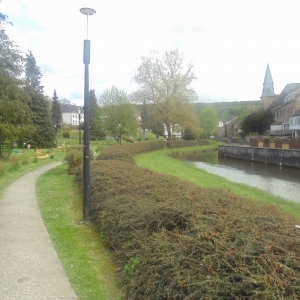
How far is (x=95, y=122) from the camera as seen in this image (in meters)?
52.5

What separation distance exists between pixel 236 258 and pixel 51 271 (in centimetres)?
284

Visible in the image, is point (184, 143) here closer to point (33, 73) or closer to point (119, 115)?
point (119, 115)

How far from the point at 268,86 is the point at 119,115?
49418 millimetres

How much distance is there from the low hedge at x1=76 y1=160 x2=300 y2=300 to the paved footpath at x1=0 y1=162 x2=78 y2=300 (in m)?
0.89

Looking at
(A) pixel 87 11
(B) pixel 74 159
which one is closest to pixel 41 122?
(B) pixel 74 159

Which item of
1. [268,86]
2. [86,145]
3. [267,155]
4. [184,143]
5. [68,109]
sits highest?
[268,86]

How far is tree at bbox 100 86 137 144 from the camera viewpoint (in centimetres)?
4522

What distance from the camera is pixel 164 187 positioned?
588cm

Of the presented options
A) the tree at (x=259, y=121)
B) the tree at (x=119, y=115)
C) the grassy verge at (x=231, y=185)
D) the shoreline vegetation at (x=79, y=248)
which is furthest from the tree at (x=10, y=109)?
the tree at (x=259, y=121)

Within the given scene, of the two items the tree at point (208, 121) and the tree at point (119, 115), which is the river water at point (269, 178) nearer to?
the tree at point (119, 115)

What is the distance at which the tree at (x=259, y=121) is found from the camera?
59.8 metres

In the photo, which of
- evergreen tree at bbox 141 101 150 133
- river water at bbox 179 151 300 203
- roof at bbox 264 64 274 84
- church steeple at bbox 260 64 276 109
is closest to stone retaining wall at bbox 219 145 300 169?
river water at bbox 179 151 300 203

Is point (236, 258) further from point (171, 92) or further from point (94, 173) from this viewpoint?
point (171, 92)

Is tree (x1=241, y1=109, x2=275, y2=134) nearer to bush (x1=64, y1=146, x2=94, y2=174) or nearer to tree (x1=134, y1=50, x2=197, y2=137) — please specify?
tree (x1=134, y1=50, x2=197, y2=137)
